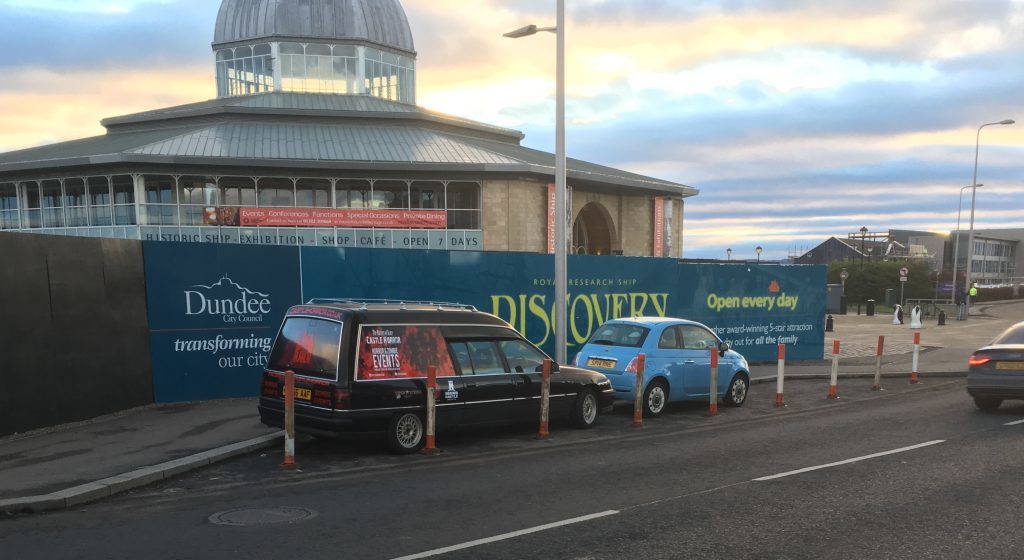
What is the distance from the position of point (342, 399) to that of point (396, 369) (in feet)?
2.74

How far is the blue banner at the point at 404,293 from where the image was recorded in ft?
40.6

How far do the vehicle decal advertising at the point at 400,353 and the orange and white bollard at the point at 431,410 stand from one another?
0.21 metres

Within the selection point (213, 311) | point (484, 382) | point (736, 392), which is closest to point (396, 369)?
point (484, 382)

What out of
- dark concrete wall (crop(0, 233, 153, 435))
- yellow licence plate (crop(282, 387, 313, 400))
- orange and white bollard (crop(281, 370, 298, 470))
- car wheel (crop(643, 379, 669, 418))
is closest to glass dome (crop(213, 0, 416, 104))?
dark concrete wall (crop(0, 233, 153, 435))

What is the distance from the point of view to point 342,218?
3691 centimetres

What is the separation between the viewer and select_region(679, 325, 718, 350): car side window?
1345 cm

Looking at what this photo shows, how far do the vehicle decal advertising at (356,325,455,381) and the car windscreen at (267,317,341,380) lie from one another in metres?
0.35

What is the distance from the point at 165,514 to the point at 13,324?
474 centimetres

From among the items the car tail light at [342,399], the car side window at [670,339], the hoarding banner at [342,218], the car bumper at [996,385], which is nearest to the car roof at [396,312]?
the car tail light at [342,399]

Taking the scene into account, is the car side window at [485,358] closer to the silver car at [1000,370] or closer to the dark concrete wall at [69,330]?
the dark concrete wall at [69,330]

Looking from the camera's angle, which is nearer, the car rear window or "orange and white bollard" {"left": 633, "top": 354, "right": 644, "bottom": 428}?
"orange and white bollard" {"left": 633, "top": 354, "right": 644, "bottom": 428}

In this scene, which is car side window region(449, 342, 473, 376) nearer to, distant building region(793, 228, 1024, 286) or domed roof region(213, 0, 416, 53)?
domed roof region(213, 0, 416, 53)

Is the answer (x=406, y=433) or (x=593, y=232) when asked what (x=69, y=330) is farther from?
(x=593, y=232)

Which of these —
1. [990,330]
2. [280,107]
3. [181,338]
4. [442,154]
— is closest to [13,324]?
[181,338]
